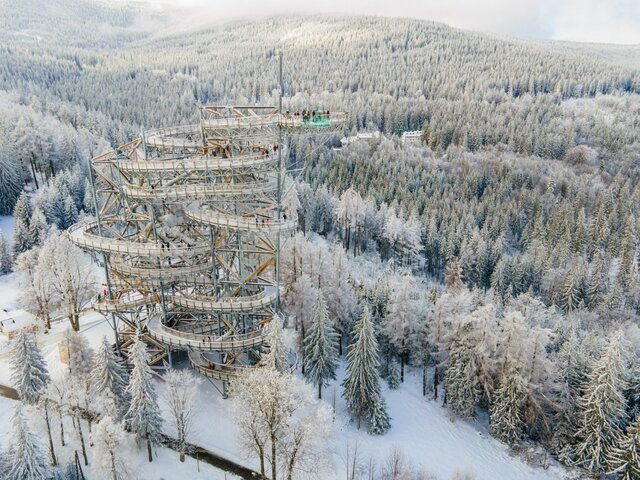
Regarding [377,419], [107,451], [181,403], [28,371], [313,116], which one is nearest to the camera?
[107,451]

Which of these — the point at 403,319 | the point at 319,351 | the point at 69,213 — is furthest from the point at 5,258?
the point at 403,319

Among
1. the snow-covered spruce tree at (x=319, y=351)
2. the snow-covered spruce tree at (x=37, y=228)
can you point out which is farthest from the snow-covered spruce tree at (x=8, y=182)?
the snow-covered spruce tree at (x=319, y=351)

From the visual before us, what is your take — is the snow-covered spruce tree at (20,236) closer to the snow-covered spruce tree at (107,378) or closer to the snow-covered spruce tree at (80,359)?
the snow-covered spruce tree at (80,359)

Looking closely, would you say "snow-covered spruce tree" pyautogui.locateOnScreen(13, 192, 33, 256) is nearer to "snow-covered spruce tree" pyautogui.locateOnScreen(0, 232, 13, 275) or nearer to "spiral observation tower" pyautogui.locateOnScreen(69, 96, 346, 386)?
"snow-covered spruce tree" pyautogui.locateOnScreen(0, 232, 13, 275)

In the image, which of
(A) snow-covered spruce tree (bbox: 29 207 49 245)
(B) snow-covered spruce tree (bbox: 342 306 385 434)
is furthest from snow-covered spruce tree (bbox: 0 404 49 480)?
(A) snow-covered spruce tree (bbox: 29 207 49 245)

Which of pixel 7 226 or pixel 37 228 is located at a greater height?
pixel 37 228

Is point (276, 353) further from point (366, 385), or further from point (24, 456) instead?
point (24, 456)

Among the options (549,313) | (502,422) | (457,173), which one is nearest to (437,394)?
(502,422)
